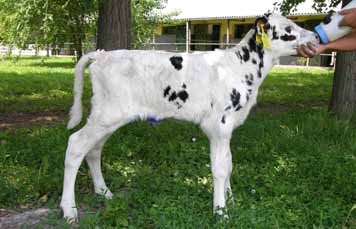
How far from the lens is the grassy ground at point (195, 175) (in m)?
→ 3.90

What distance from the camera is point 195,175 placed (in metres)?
4.89

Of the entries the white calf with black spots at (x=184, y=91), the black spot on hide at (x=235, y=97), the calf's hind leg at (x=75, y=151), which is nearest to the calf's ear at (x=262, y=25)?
the white calf with black spots at (x=184, y=91)

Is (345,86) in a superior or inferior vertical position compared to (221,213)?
superior

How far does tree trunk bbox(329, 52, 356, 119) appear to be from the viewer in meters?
7.01

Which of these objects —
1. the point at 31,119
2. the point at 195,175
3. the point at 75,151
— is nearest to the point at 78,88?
the point at 75,151

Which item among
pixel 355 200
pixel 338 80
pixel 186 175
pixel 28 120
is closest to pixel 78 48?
pixel 28 120

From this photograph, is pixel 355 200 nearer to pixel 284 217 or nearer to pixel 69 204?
pixel 284 217

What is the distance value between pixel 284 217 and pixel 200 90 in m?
1.34

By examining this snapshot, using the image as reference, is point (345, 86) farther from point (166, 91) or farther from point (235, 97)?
point (166, 91)

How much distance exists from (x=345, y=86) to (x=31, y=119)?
518 centimetres

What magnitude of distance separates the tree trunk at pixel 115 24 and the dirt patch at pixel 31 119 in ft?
5.31

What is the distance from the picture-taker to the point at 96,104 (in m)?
3.91

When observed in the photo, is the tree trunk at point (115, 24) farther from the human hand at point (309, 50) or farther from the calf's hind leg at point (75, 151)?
the human hand at point (309, 50)

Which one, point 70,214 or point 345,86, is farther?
point 345,86
